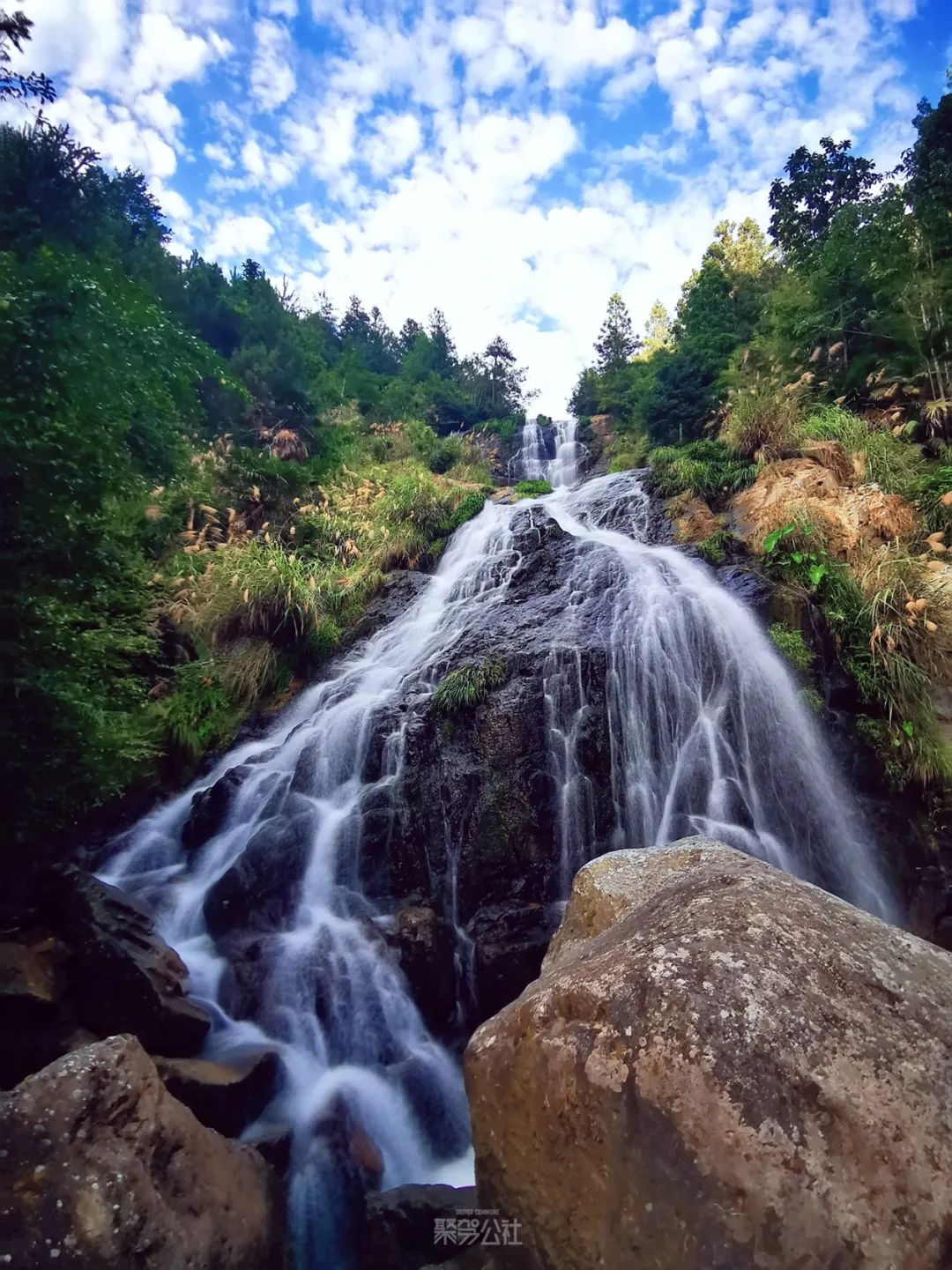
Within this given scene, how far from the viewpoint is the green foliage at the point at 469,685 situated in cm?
753

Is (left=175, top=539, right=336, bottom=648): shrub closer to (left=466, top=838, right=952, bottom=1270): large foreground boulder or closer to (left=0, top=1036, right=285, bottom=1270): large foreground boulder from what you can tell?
(left=0, top=1036, right=285, bottom=1270): large foreground boulder

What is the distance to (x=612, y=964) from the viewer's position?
2482 millimetres

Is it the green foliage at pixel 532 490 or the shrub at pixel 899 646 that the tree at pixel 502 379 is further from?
the shrub at pixel 899 646

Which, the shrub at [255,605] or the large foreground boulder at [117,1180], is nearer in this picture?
the large foreground boulder at [117,1180]

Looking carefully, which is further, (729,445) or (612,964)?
(729,445)

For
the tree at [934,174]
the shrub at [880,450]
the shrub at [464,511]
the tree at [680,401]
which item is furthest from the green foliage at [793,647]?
the tree at [680,401]

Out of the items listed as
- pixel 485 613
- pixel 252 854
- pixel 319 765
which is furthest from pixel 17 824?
pixel 485 613

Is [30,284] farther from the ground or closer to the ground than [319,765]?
farther from the ground

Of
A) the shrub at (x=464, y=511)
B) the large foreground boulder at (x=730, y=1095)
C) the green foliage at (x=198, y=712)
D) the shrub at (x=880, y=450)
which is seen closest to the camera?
the large foreground boulder at (x=730, y=1095)

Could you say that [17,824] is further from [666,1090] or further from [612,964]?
[666,1090]

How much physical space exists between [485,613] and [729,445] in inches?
273

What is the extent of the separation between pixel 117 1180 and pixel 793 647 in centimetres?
780
